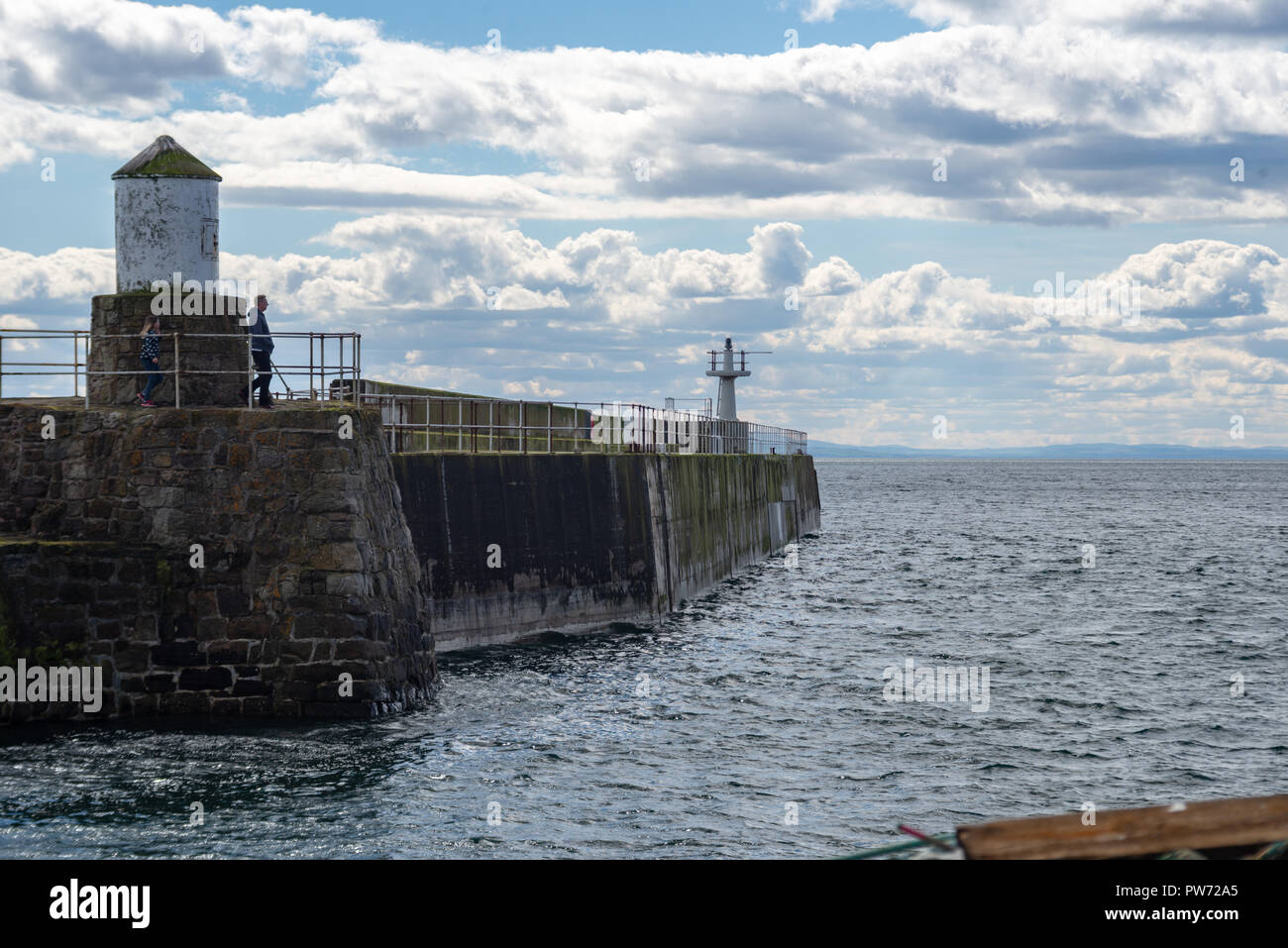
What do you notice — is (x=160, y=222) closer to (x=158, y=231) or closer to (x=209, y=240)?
(x=158, y=231)

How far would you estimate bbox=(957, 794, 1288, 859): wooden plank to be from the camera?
637 cm

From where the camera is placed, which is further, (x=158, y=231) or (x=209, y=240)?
(x=209, y=240)

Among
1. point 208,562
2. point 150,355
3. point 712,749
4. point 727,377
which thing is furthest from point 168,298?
point 727,377

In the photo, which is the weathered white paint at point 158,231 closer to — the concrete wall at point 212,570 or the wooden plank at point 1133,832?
the concrete wall at point 212,570

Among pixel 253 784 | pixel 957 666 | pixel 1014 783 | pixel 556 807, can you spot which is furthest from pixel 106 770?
pixel 957 666

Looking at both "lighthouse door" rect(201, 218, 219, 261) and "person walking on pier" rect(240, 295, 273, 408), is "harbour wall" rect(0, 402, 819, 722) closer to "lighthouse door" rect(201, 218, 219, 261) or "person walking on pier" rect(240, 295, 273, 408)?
"person walking on pier" rect(240, 295, 273, 408)

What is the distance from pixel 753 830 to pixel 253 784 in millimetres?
5881

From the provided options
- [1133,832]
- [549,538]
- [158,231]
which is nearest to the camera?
[1133,832]

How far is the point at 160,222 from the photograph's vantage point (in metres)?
19.0

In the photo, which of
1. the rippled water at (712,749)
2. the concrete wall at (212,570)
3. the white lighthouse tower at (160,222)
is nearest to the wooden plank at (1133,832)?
the rippled water at (712,749)

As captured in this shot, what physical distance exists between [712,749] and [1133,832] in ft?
41.4

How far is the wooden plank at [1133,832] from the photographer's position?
6367mm

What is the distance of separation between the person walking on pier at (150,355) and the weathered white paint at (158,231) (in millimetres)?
614

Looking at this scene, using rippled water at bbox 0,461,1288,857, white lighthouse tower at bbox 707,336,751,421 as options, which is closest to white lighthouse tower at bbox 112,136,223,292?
rippled water at bbox 0,461,1288,857
